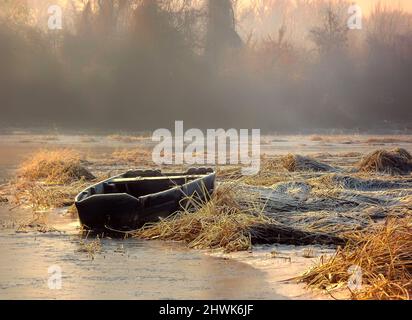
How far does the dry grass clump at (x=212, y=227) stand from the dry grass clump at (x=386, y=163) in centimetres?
944

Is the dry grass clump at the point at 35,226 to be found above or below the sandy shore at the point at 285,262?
below

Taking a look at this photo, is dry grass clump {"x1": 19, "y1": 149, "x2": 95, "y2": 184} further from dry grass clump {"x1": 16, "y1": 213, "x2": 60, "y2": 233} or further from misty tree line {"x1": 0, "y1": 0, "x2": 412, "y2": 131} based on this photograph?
misty tree line {"x1": 0, "y1": 0, "x2": 412, "y2": 131}

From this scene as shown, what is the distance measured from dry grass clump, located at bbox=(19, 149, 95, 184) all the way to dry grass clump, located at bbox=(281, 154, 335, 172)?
4.82 metres

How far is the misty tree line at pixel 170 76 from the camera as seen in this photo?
153 feet

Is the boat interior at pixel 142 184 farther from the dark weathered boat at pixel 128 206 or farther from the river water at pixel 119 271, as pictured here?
the river water at pixel 119 271

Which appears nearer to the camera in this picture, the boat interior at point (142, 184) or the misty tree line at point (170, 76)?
the boat interior at point (142, 184)

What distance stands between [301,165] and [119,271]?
41.1 feet

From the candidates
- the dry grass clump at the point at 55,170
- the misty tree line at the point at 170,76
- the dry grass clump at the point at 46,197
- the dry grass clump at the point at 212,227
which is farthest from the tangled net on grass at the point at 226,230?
the misty tree line at the point at 170,76

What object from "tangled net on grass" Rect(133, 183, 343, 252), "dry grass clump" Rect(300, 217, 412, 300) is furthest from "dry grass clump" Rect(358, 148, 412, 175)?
"dry grass clump" Rect(300, 217, 412, 300)

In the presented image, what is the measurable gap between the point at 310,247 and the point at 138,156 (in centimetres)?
1864

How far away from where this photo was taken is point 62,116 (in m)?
45.7

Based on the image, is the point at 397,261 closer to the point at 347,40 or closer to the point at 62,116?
the point at 62,116

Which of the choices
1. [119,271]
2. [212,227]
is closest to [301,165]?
[212,227]

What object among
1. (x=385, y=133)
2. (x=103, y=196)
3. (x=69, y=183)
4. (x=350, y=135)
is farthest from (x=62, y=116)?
(x=103, y=196)
